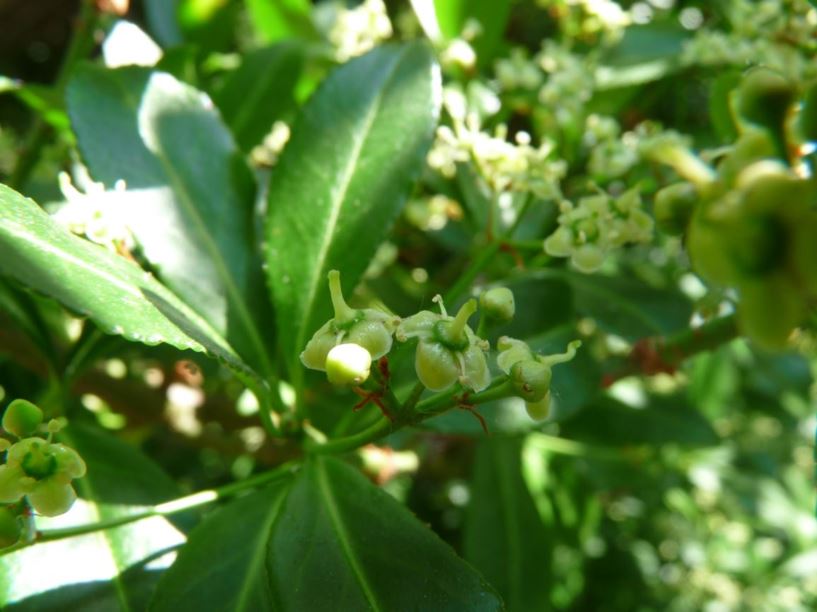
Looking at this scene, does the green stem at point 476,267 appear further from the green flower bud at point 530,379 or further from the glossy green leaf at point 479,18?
the glossy green leaf at point 479,18

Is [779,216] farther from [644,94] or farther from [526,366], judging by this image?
[644,94]

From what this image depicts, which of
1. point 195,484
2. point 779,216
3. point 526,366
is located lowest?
point 195,484

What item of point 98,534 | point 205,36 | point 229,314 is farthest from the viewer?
point 205,36

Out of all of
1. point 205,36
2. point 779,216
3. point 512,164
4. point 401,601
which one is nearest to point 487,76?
point 205,36

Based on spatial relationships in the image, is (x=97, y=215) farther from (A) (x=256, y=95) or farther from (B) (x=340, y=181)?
(A) (x=256, y=95)

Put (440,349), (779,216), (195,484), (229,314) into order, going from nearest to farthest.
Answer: (779,216) < (440,349) < (229,314) < (195,484)

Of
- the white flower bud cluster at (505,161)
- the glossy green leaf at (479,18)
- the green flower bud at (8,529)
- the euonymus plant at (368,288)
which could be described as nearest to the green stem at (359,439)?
the euonymus plant at (368,288)

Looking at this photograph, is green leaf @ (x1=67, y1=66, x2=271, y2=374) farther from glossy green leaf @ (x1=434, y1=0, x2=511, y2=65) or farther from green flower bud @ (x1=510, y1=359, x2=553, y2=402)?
glossy green leaf @ (x1=434, y1=0, x2=511, y2=65)
